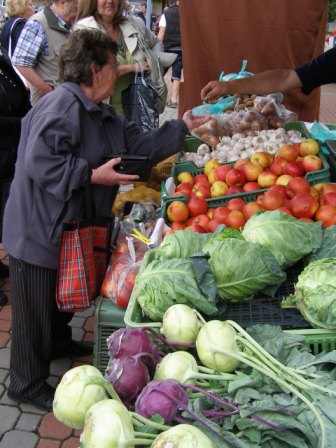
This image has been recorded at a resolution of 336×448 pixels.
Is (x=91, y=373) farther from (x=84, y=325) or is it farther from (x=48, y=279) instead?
(x=84, y=325)

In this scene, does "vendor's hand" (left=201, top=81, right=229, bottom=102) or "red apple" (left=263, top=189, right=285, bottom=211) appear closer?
"red apple" (left=263, top=189, right=285, bottom=211)

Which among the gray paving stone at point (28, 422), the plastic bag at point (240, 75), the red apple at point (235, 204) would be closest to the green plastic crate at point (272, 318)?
the red apple at point (235, 204)

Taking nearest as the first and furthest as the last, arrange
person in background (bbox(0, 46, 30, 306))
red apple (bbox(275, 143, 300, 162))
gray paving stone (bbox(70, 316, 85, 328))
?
red apple (bbox(275, 143, 300, 162)) < person in background (bbox(0, 46, 30, 306)) < gray paving stone (bbox(70, 316, 85, 328))

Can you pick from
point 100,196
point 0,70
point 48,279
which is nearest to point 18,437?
point 48,279

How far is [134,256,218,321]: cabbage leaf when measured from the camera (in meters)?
1.75

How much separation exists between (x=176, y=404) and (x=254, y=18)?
173 inches

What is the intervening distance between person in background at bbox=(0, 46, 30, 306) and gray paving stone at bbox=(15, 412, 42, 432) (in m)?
1.62

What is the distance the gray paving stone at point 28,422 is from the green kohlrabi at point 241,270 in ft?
5.15

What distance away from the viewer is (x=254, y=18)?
4.73 metres

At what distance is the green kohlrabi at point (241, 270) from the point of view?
1841 mm

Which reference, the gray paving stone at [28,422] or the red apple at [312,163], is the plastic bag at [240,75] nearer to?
the red apple at [312,163]

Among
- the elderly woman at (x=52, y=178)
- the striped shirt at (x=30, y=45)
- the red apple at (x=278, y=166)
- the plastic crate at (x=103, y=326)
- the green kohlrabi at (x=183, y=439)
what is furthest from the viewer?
the striped shirt at (x=30, y=45)

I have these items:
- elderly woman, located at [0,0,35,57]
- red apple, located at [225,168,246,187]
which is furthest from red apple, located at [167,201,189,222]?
elderly woman, located at [0,0,35,57]

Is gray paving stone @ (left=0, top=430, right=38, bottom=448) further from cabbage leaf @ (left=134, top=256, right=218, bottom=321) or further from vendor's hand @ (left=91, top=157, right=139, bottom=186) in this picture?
vendor's hand @ (left=91, top=157, right=139, bottom=186)
